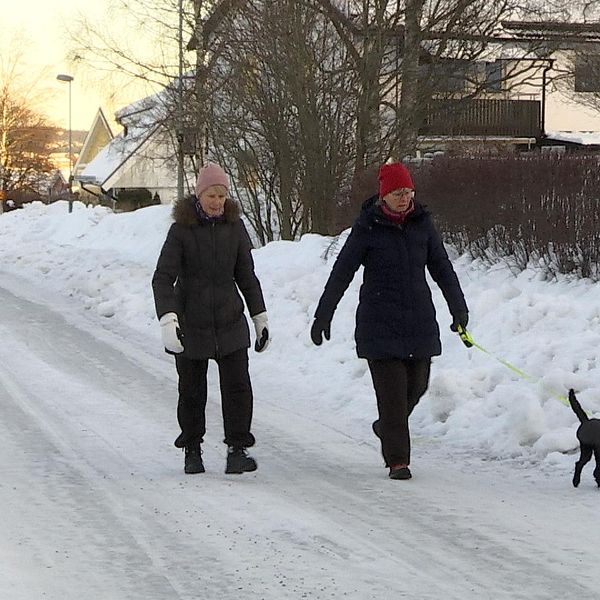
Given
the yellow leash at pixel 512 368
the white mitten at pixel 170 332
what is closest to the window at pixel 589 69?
the yellow leash at pixel 512 368

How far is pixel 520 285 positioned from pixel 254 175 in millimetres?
9713

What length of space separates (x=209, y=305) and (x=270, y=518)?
4.89ft

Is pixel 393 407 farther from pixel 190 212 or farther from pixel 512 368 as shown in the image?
pixel 190 212

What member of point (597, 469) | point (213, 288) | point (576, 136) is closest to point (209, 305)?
point (213, 288)

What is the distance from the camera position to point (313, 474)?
22.4ft

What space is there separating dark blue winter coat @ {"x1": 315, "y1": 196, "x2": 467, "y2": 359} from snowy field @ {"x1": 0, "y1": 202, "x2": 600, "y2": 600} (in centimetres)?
77

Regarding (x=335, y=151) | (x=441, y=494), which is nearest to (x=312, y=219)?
(x=335, y=151)

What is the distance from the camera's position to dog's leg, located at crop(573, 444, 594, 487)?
6348mm

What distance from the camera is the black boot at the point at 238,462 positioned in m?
6.82

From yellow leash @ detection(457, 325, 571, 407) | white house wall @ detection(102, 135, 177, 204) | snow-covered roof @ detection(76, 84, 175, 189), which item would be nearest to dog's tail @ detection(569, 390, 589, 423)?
yellow leash @ detection(457, 325, 571, 407)

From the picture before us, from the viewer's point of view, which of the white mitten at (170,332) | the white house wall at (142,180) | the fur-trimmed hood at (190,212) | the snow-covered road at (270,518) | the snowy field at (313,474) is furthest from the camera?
the white house wall at (142,180)

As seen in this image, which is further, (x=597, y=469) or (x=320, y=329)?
(x=320, y=329)

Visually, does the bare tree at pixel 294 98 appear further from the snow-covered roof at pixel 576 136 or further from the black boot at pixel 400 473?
the snow-covered roof at pixel 576 136

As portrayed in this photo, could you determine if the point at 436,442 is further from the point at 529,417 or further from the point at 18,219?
the point at 18,219
